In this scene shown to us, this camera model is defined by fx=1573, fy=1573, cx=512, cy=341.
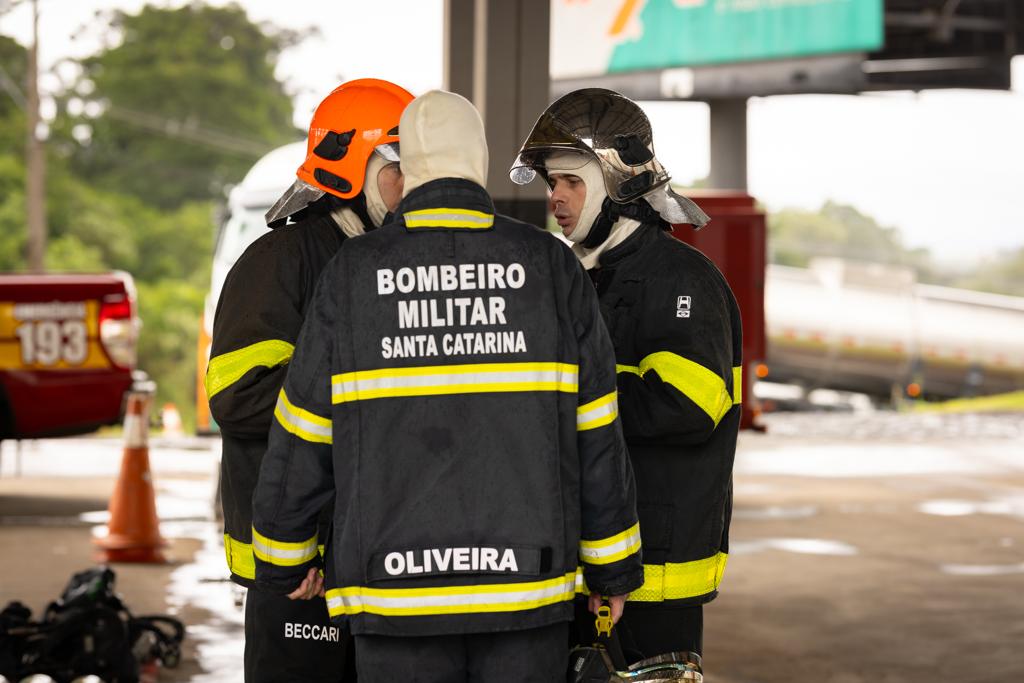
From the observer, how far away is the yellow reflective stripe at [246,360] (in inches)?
161

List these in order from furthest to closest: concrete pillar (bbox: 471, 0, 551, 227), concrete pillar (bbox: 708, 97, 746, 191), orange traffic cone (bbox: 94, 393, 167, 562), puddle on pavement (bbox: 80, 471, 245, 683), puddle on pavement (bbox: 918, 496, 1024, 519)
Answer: concrete pillar (bbox: 708, 97, 746, 191)
puddle on pavement (bbox: 918, 496, 1024, 519)
orange traffic cone (bbox: 94, 393, 167, 562)
concrete pillar (bbox: 471, 0, 551, 227)
puddle on pavement (bbox: 80, 471, 245, 683)

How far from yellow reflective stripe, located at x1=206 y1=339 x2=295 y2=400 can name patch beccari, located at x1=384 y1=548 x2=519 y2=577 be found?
911 millimetres

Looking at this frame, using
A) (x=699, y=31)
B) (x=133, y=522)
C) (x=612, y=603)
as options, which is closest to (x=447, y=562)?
(x=612, y=603)

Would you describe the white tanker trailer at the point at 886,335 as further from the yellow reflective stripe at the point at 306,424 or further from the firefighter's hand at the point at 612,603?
the yellow reflective stripe at the point at 306,424

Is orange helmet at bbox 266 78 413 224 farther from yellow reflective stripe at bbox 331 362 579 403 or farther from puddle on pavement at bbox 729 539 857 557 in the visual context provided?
puddle on pavement at bbox 729 539 857 557

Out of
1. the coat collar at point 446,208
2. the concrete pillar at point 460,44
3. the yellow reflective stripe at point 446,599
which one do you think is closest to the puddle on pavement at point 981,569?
the concrete pillar at point 460,44

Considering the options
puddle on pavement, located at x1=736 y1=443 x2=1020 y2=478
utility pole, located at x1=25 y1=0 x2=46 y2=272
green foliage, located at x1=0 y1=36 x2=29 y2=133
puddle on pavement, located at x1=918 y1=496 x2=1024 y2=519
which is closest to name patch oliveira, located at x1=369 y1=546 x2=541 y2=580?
puddle on pavement, located at x1=918 y1=496 x2=1024 y2=519

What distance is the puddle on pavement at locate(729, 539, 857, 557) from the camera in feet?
35.6

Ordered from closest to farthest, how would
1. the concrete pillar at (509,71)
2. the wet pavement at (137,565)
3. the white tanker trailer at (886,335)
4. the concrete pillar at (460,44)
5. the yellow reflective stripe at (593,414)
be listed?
the yellow reflective stripe at (593,414) < the wet pavement at (137,565) < the concrete pillar at (509,71) < the concrete pillar at (460,44) < the white tanker trailer at (886,335)

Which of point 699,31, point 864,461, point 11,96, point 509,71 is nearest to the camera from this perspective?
point 509,71

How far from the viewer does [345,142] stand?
4.33 metres

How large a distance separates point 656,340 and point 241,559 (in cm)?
125

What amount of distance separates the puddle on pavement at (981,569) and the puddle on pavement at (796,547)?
2.46 ft

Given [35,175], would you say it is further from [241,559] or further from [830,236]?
[830,236]
